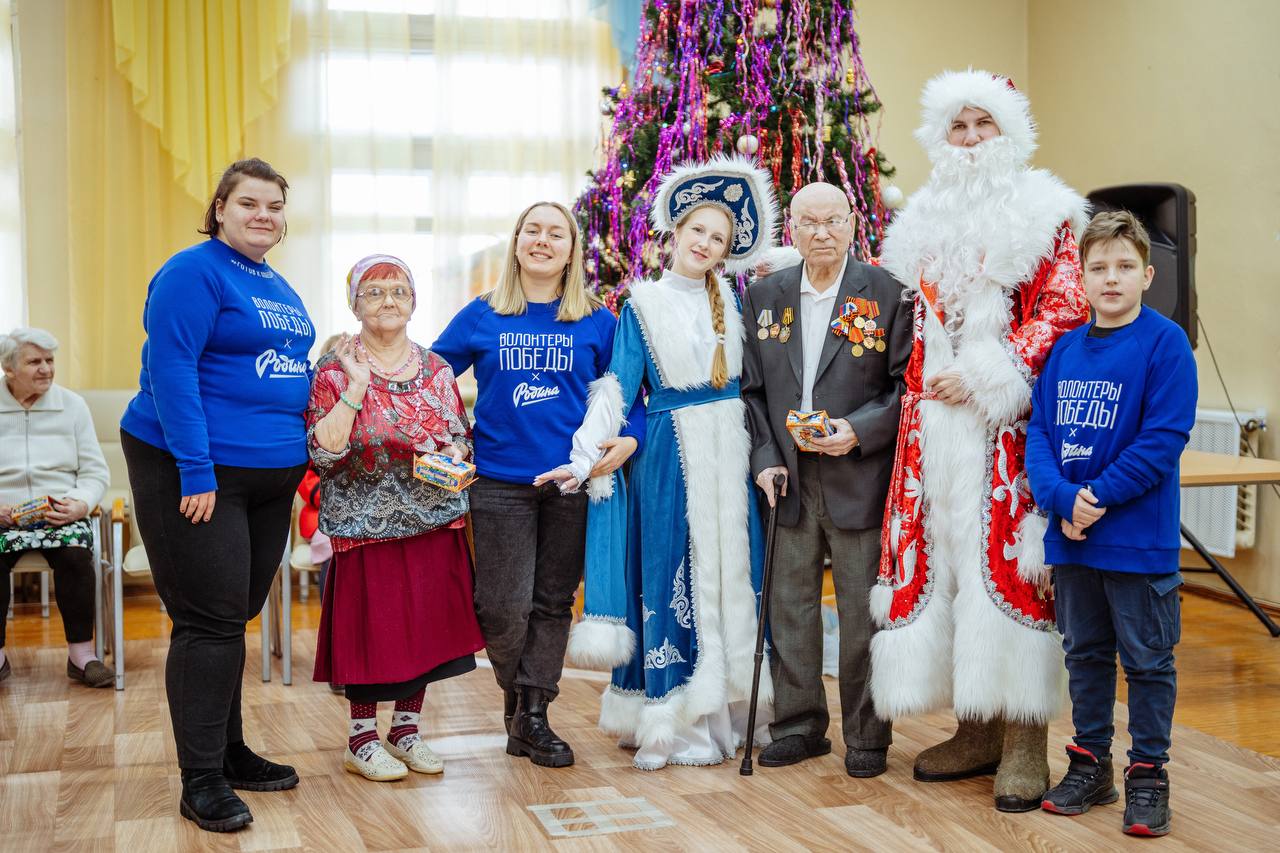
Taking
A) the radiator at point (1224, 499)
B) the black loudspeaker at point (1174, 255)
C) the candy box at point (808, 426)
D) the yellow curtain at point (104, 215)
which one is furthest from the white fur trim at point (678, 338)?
the yellow curtain at point (104, 215)

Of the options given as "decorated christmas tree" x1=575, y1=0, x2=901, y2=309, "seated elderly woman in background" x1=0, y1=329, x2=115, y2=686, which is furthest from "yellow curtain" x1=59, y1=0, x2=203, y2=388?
"decorated christmas tree" x1=575, y1=0, x2=901, y2=309

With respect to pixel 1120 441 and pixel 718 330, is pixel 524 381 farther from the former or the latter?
pixel 1120 441

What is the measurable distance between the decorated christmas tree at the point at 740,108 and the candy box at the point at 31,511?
86.7 inches

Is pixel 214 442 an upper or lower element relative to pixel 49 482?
upper

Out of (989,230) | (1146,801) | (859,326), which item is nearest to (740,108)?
(859,326)

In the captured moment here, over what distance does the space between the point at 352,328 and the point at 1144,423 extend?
A: 4370 millimetres

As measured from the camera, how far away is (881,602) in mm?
2863

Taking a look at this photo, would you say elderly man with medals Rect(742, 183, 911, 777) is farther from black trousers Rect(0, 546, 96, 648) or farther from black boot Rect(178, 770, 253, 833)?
black trousers Rect(0, 546, 96, 648)

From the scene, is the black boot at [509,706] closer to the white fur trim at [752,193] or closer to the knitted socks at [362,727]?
the knitted socks at [362,727]

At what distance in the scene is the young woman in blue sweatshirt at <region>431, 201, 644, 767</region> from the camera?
9.83ft

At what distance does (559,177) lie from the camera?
242 inches

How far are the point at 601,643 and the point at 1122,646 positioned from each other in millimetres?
1221

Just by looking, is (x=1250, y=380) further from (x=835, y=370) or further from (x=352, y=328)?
(x=352, y=328)

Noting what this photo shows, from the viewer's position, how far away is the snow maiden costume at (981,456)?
2701 mm
